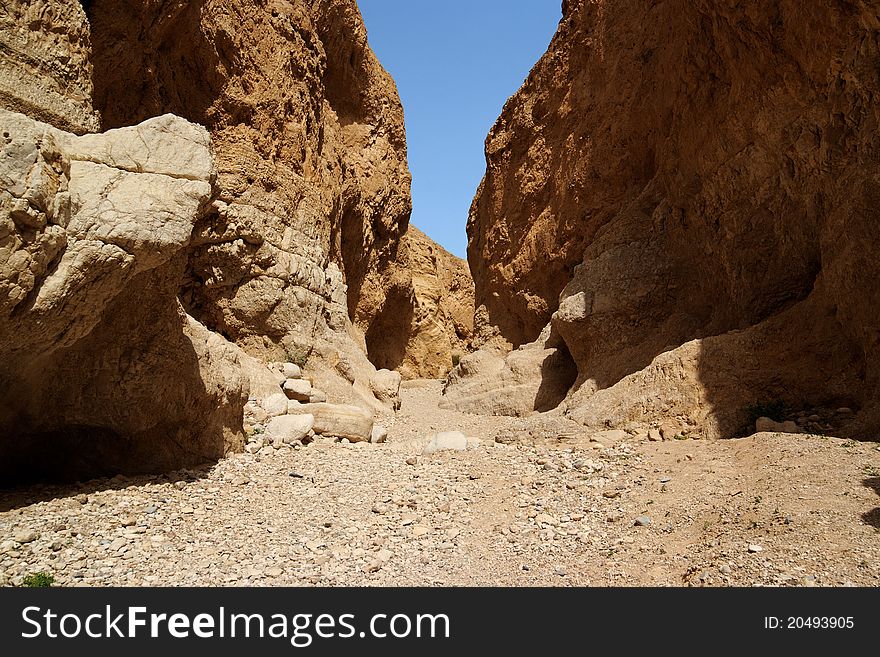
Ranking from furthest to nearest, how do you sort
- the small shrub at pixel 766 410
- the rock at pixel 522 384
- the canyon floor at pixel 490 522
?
the rock at pixel 522 384 < the small shrub at pixel 766 410 < the canyon floor at pixel 490 522

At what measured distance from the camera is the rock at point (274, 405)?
9234 millimetres

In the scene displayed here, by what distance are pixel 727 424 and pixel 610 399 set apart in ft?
6.54

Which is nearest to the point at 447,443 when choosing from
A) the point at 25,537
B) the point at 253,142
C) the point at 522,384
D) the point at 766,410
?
the point at 766,410

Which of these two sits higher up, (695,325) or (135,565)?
(695,325)

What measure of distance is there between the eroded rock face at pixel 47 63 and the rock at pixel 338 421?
491cm

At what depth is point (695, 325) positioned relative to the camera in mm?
9906

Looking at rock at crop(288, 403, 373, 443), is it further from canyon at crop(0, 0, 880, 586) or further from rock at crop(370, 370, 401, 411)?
rock at crop(370, 370, 401, 411)

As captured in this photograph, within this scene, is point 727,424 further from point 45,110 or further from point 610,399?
point 45,110

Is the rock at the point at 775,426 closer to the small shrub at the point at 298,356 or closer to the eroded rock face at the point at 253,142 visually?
the small shrub at the point at 298,356

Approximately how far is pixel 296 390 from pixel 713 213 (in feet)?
23.7

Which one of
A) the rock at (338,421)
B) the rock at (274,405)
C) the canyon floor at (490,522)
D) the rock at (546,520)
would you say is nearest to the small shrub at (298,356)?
the rock at (274,405)

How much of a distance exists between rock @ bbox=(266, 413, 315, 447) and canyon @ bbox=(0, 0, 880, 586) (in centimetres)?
4

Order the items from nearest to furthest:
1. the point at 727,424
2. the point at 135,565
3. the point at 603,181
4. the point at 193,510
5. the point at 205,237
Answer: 1. the point at 135,565
2. the point at 193,510
3. the point at 727,424
4. the point at 205,237
5. the point at 603,181

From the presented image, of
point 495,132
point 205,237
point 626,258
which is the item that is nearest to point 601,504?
point 626,258
